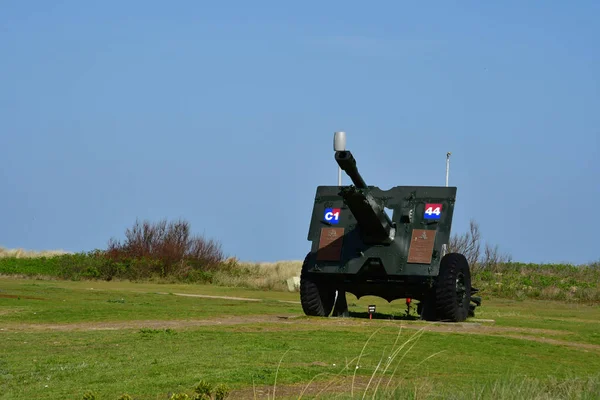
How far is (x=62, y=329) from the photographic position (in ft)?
57.5

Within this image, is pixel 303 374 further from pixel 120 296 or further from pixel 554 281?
pixel 554 281

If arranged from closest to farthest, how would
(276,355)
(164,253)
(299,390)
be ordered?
(299,390) → (276,355) → (164,253)

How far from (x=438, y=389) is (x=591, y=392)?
4.67 feet

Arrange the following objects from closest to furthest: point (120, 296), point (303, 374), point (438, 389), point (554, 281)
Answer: point (438, 389)
point (303, 374)
point (120, 296)
point (554, 281)

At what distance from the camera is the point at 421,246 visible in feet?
66.3

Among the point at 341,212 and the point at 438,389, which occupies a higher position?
the point at 341,212

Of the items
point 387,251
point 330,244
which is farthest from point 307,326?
point 330,244

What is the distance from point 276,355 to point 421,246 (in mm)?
7660

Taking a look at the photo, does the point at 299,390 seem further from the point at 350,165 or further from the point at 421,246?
the point at 421,246

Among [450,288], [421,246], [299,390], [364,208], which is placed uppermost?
[364,208]

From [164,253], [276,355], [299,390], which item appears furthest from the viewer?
[164,253]

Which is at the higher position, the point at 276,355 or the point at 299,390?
the point at 276,355

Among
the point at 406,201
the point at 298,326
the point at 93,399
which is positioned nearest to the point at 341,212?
the point at 406,201

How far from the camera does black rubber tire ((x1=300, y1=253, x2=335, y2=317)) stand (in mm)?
21141
